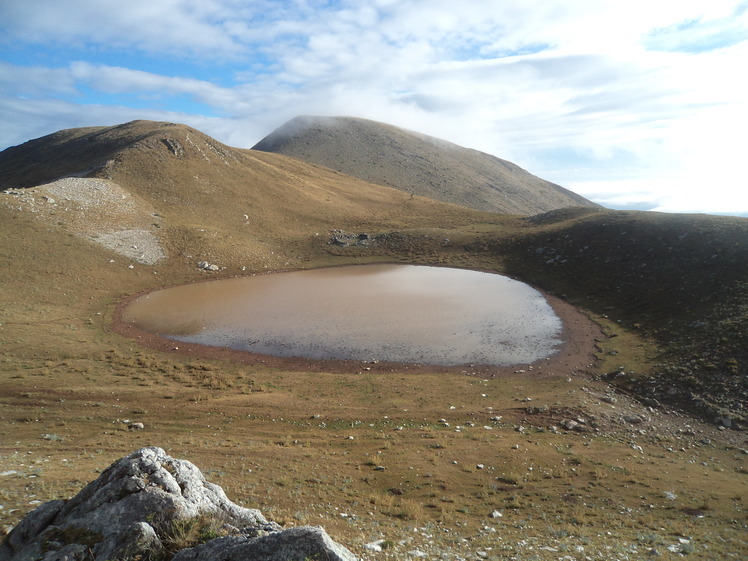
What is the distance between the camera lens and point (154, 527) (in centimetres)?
656

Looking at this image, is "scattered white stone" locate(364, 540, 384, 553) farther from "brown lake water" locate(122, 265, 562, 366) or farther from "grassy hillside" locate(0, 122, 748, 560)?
"brown lake water" locate(122, 265, 562, 366)

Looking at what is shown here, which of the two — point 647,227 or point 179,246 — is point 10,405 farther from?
point 647,227

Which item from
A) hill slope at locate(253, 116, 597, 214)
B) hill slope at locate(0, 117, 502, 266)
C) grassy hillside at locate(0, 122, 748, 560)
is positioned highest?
hill slope at locate(253, 116, 597, 214)

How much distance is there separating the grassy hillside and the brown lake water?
8.15ft

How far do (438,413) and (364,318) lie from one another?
52.2 feet

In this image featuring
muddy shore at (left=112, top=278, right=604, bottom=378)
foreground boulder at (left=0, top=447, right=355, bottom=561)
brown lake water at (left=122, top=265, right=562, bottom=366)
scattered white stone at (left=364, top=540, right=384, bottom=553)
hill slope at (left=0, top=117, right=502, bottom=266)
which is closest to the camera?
foreground boulder at (left=0, top=447, right=355, bottom=561)

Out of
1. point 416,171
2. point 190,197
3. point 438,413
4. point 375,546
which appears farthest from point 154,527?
point 416,171

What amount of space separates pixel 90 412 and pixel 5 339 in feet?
43.7

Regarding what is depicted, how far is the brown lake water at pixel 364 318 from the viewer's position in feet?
95.5

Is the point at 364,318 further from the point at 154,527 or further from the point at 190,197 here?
the point at 190,197

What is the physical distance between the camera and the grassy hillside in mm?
11883

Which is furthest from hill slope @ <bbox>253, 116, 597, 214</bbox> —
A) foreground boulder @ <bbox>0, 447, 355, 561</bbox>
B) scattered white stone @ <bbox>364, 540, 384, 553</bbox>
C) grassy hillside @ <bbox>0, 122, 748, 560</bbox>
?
foreground boulder @ <bbox>0, 447, 355, 561</bbox>

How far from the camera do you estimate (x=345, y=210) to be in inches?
3536

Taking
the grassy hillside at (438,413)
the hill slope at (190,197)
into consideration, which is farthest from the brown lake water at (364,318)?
the hill slope at (190,197)
